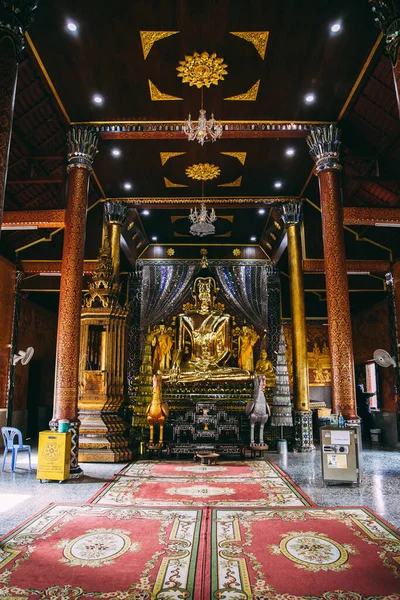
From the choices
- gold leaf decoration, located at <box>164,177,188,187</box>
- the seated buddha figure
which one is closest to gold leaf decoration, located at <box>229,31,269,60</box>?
gold leaf decoration, located at <box>164,177,188,187</box>

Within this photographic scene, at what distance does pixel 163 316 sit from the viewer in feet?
45.2

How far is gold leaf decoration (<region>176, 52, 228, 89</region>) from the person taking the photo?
6.65 metres

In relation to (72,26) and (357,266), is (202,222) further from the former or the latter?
(72,26)

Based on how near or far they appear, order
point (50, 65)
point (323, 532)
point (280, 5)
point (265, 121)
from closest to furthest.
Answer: point (323, 532) → point (280, 5) → point (50, 65) → point (265, 121)

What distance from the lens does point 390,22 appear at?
477 centimetres

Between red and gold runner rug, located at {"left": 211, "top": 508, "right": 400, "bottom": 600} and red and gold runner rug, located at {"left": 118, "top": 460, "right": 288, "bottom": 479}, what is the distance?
8.11 feet

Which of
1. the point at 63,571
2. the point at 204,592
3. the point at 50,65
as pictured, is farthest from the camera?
the point at 50,65

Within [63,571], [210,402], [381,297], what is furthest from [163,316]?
[63,571]

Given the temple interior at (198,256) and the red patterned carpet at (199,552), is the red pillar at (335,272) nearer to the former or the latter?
the temple interior at (198,256)

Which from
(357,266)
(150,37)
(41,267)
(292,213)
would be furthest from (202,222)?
(41,267)

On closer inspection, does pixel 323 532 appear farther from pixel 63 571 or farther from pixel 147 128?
pixel 147 128

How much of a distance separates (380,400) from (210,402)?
5.24m

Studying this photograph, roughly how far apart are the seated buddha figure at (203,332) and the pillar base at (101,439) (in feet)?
14.7

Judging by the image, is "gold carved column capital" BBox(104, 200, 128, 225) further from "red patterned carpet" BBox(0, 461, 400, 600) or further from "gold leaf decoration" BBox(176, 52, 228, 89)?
"red patterned carpet" BBox(0, 461, 400, 600)
